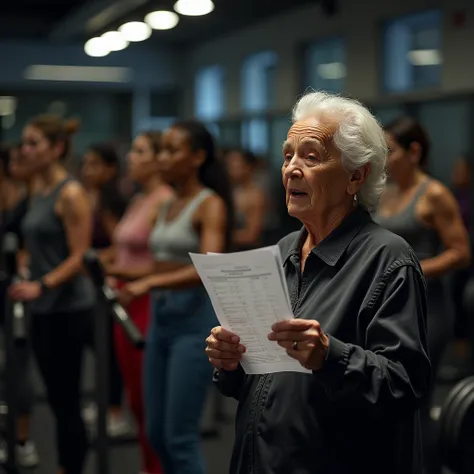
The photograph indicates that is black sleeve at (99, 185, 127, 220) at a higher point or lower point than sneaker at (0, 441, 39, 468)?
higher

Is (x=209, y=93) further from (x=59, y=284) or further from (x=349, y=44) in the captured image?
(x=59, y=284)

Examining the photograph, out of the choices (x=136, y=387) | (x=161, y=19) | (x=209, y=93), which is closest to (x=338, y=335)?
(x=136, y=387)

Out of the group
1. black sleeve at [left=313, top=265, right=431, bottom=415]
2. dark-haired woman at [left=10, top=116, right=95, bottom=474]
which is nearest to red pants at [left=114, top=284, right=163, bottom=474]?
dark-haired woman at [left=10, top=116, right=95, bottom=474]

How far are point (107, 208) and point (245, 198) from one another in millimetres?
3245

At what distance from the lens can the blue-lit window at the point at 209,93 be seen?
1343 cm

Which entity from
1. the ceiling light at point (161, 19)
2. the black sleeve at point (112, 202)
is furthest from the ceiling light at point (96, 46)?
the black sleeve at point (112, 202)

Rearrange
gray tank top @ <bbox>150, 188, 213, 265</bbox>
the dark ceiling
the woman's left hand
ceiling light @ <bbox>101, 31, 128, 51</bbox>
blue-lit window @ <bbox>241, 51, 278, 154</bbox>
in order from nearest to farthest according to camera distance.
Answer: the woman's left hand
gray tank top @ <bbox>150, 188, 213, 265</bbox>
the dark ceiling
ceiling light @ <bbox>101, 31, 128, 51</bbox>
blue-lit window @ <bbox>241, 51, 278, 154</bbox>

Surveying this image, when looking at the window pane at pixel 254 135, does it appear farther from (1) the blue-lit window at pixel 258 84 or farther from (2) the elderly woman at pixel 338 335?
(2) the elderly woman at pixel 338 335

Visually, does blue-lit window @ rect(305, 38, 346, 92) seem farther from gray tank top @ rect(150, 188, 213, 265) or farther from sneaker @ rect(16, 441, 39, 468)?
gray tank top @ rect(150, 188, 213, 265)

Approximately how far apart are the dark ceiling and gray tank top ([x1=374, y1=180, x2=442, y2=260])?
484cm

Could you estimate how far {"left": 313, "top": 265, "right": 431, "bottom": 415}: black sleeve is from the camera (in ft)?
5.62

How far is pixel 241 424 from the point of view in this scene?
1.96 m

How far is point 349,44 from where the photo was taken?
989 cm

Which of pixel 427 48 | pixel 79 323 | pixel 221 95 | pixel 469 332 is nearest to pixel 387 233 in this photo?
pixel 79 323
